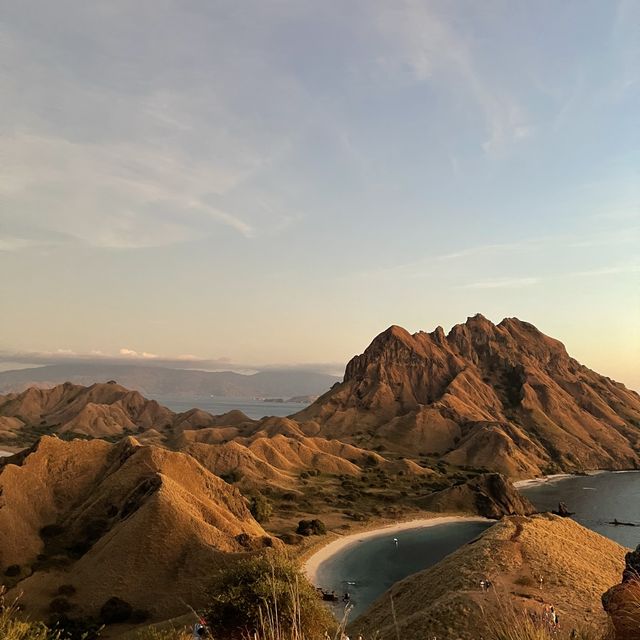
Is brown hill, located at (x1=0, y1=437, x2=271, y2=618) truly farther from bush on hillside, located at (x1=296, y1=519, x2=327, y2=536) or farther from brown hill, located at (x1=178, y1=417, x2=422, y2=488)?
brown hill, located at (x1=178, y1=417, x2=422, y2=488)

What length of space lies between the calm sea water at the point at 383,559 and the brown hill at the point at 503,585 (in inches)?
498

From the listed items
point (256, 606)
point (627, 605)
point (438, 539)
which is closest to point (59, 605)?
point (256, 606)

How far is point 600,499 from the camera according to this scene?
126m

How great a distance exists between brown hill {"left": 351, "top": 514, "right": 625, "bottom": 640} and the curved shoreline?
2122 cm

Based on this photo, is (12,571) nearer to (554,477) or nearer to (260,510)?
(260,510)

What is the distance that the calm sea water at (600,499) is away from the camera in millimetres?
99731

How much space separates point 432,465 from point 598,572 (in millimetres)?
109139

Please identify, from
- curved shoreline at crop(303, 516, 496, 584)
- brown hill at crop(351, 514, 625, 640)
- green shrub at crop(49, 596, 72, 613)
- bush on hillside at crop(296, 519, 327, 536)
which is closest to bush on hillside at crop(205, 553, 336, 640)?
brown hill at crop(351, 514, 625, 640)

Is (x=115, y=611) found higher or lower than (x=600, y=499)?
higher

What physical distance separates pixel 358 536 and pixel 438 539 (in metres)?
14.3

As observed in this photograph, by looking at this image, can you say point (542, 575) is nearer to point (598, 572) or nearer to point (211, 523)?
point (598, 572)

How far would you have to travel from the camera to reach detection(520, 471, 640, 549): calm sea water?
99731 mm

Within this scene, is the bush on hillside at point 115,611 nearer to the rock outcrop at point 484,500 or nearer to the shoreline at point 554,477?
the rock outcrop at point 484,500

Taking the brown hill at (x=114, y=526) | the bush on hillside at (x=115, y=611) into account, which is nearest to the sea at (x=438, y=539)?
the brown hill at (x=114, y=526)
